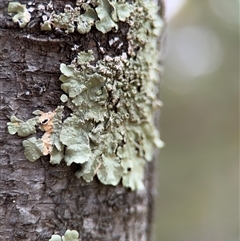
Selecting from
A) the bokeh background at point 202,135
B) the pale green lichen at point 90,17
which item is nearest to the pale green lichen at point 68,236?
the pale green lichen at point 90,17

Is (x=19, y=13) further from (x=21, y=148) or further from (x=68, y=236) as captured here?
(x=68, y=236)

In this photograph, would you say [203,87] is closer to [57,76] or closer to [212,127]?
[212,127]

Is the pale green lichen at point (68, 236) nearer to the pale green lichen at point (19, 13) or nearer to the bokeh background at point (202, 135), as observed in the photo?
the pale green lichen at point (19, 13)

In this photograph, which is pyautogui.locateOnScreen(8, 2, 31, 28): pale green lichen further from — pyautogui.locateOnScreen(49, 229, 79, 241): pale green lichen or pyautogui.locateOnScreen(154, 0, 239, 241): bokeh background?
pyautogui.locateOnScreen(154, 0, 239, 241): bokeh background

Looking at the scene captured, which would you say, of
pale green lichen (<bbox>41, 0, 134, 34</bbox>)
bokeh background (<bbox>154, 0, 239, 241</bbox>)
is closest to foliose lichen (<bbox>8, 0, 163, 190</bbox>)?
pale green lichen (<bbox>41, 0, 134, 34</bbox>)

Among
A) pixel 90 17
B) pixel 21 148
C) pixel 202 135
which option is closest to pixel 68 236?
pixel 21 148

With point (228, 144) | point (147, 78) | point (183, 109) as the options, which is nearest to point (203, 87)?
point (183, 109)
